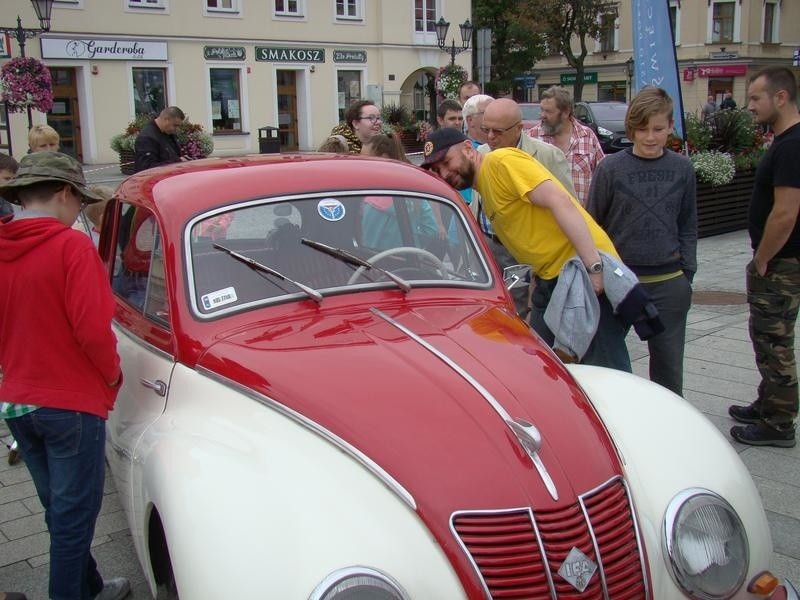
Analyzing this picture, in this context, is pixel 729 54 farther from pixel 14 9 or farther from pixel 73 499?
pixel 73 499

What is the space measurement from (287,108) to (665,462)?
3477 cm

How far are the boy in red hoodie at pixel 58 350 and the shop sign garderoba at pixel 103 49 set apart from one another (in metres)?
28.8

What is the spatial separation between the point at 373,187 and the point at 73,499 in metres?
1.80

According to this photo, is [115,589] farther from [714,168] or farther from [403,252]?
[714,168]

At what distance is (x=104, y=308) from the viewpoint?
2.99 m

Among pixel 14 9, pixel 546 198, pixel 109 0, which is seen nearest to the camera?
pixel 546 198

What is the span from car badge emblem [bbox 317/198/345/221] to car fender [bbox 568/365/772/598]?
1.25 metres

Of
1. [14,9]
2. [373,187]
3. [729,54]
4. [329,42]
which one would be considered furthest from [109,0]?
[729,54]

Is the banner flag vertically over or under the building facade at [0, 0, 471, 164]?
under

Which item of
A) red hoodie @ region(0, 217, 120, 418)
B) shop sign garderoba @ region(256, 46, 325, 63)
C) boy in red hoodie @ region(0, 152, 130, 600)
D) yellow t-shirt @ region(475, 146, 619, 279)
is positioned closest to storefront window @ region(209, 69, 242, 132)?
shop sign garderoba @ region(256, 46, 325, 63)

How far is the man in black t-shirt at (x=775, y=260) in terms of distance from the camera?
175 inches

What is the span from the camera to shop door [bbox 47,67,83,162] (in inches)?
1157

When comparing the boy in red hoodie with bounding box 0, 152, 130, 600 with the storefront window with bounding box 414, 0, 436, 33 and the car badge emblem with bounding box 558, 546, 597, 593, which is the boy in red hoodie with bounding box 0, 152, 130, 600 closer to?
the car badge emblem with bounding box 558, 546, 597, 593

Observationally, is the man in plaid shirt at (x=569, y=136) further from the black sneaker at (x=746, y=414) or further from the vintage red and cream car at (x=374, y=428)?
the vintage red and cream car at (x=374, y=428)
